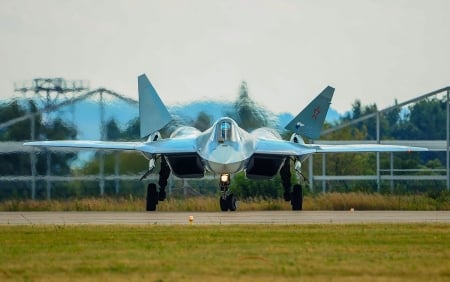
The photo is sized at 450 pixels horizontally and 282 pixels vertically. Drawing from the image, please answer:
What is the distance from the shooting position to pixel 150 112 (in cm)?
3438

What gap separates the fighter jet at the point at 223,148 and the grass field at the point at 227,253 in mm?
8406

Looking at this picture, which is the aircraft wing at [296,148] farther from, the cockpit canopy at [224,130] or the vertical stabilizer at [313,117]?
the cockpit canopy at [224,130]

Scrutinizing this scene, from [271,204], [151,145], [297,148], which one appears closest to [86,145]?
[151,145]

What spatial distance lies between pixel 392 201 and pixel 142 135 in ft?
22.3

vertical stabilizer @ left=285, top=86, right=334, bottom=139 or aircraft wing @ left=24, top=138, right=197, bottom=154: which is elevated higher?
vertical stabilizer @ left=285, top=86, right=334, bottom=139

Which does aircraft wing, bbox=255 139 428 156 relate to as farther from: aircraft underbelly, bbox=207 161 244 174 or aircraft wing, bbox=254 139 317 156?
aircraft underbelly, bbox=207 161 244 174

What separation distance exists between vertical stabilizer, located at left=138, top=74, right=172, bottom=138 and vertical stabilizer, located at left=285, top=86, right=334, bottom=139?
3.51 meters

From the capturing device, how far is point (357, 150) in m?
33.8

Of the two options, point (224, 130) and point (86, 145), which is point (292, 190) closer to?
point (224, 130)

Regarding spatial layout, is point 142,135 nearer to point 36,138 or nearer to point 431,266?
point 36,138

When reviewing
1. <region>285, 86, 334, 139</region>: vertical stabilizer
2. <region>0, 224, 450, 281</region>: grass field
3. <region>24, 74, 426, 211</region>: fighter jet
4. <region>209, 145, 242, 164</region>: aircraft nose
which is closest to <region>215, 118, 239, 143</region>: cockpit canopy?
<region>24, 74, 426, 211</region>: fighter jet

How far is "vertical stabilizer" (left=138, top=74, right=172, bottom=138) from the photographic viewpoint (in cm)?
3428

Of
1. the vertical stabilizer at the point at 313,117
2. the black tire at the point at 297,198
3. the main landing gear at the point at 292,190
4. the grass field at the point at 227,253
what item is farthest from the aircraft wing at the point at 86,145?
the grass field at the point at 227,253

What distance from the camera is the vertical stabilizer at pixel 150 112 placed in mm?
34281
